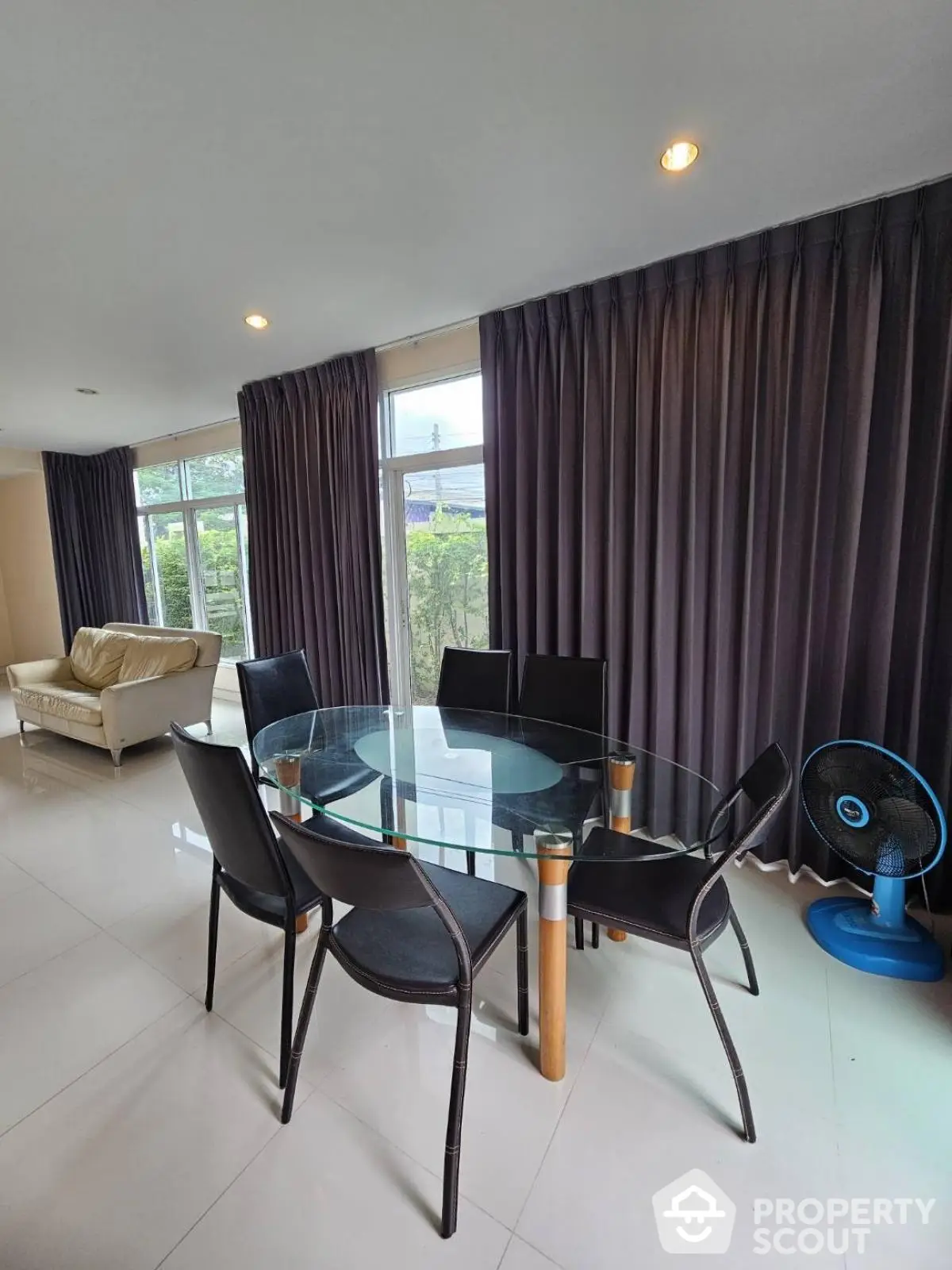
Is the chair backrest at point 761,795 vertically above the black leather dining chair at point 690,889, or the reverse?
the chair backrest at point 761,795

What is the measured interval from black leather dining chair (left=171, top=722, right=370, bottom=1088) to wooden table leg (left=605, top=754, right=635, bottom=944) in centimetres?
98

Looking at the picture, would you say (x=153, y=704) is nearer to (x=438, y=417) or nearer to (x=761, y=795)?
(x=438, y=417)

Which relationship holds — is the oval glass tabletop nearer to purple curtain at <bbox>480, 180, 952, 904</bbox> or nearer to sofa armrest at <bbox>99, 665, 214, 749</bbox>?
purple curtain at <bbox>480, 180, 952, 904</bbox>

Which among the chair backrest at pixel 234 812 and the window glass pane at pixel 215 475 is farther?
the window glass pane at pixel 215 475

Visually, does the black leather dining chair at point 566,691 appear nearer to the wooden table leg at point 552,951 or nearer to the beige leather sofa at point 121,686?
the wooden table leg at point 552,951

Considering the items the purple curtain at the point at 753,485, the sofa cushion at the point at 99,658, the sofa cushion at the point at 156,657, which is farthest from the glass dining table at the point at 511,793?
the sofa cushion at the point at 99,658

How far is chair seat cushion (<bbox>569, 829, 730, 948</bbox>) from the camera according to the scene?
52.6 inches

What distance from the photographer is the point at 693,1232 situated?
3.48ft

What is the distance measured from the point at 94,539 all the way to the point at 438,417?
4.82 metres

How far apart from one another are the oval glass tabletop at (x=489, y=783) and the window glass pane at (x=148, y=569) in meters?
4.33

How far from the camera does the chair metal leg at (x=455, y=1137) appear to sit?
1065 millimetres

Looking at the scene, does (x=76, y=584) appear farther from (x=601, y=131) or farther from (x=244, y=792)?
(x=601, y=131)

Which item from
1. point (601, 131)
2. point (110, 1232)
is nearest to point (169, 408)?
point (601, 131)

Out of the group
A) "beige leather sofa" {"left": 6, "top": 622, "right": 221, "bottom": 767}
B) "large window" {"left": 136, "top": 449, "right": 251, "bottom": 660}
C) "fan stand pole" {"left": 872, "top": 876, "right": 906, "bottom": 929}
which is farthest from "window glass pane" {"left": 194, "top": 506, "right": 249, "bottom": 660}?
"fan stand pole" {"left": 872, "top": 876, "right": 906, "bottom": 929}
